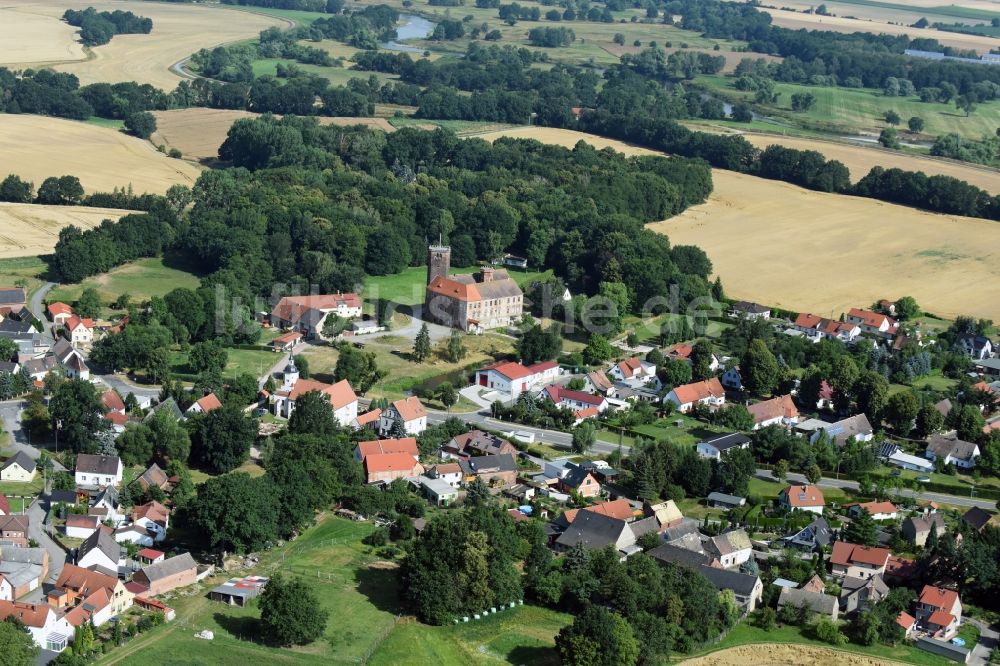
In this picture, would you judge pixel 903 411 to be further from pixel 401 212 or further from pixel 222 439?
pixel 401 212

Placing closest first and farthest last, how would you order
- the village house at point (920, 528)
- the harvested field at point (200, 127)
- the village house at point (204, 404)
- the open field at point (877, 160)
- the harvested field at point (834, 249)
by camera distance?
the village house at point (920, 528), the village house at point (204, 404), the harvested field at point (834, 249), the harvested field at point (200, 127), the open field at point (877, 160)

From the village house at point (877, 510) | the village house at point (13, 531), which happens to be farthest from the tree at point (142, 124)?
the village house at point (877, 510)

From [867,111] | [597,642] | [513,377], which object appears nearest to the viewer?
[597,642]

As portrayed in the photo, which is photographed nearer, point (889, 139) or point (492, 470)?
point (492, 470)

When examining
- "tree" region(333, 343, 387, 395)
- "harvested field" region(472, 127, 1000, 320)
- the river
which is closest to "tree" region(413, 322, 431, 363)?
"tree" region(333, 343, 387, 395)

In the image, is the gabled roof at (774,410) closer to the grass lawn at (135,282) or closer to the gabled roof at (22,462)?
the gabled roof at (22,462)

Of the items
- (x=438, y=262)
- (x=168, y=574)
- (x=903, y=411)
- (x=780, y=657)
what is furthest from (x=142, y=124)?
(x=780, y=657)

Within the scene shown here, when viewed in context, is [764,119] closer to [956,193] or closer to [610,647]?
[956,193]

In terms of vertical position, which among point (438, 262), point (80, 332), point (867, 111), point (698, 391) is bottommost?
point (80, 332)

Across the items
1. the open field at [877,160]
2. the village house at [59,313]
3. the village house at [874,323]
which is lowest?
the village house at [59,313]
